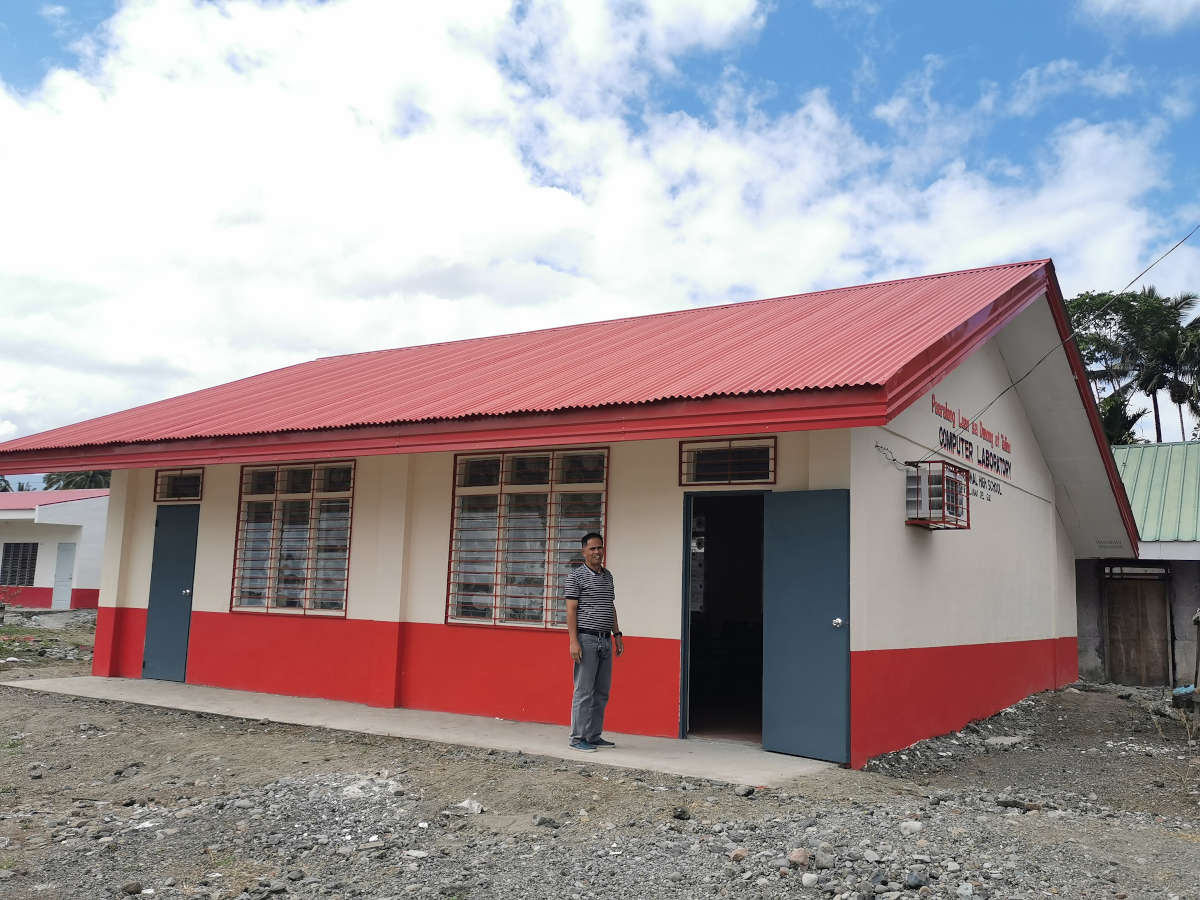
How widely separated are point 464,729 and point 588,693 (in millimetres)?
1447

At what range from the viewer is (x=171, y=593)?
38.2ft

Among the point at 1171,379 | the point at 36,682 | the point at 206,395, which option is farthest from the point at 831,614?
the point at 1171,379

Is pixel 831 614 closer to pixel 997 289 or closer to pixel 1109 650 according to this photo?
pixel 997 289

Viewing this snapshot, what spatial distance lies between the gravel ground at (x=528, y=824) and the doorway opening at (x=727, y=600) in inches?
137

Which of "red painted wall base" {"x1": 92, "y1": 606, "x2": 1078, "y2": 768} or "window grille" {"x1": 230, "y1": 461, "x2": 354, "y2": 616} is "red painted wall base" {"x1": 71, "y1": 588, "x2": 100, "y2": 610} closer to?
"red painted wall base" {"x1": 92, "y1": 606, "x2": 1078, "y2": 768}

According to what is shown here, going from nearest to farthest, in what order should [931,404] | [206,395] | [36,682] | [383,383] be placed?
[931,404] < [36,682] < [383,383] < [206,395]

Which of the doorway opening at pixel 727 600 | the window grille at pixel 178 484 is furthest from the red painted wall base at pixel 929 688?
the window grille at pixel 178 484

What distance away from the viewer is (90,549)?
26.9m

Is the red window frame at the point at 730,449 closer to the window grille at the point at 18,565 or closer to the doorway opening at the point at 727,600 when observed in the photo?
the doorway opening at the point at 727,600

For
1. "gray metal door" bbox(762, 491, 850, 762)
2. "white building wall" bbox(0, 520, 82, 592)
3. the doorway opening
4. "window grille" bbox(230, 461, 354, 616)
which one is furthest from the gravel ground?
"white building wall" bbox(0, 520, 82, 592)

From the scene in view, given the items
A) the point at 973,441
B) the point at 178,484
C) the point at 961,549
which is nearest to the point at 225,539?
the point at 178,484

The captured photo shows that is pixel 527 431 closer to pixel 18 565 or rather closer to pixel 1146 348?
pixel 18 565

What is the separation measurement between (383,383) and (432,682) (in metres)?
4.01

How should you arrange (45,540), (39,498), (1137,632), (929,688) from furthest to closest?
(39,498) → (45,540) → (1137,632) → (929,688)
